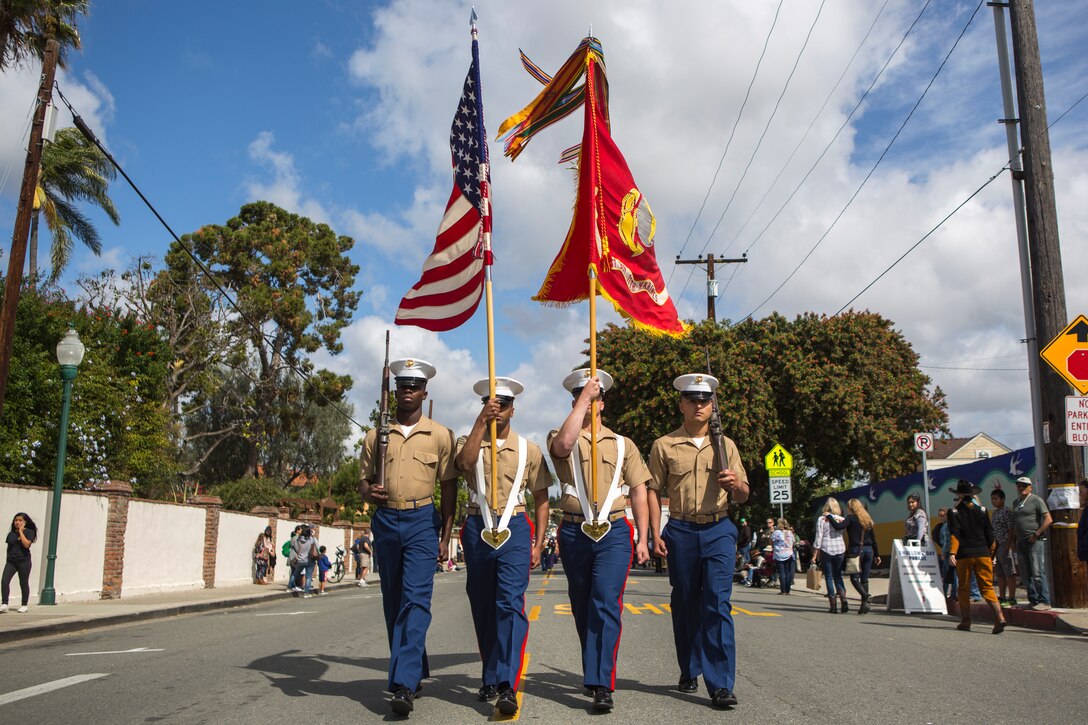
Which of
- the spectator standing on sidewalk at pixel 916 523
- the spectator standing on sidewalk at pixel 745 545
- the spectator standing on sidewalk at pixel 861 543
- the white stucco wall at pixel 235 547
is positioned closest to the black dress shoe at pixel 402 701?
the spectator standing on sidewalk at pixel 861 543

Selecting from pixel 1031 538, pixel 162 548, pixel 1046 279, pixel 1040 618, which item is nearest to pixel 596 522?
pixel 1040 618

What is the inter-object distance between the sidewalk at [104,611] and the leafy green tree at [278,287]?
20673 millimetres

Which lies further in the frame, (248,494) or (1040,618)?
(248,494)

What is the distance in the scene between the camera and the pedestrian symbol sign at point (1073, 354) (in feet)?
37.5

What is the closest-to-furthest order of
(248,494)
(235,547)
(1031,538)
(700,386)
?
(700,386) → (1031,538) → (235,547) → (248,494)

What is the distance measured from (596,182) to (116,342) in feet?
71.4

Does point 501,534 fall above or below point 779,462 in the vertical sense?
below

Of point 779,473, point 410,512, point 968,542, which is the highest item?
point 779,473

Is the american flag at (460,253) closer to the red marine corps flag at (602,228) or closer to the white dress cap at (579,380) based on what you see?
the red marine corps flag at (602,228)

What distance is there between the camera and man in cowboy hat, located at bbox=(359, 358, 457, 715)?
572 cm

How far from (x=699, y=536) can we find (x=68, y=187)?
3010 cm

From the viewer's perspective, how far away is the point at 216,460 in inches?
1833

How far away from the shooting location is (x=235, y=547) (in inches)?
1075

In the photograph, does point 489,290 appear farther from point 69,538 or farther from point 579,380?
point 69,538
